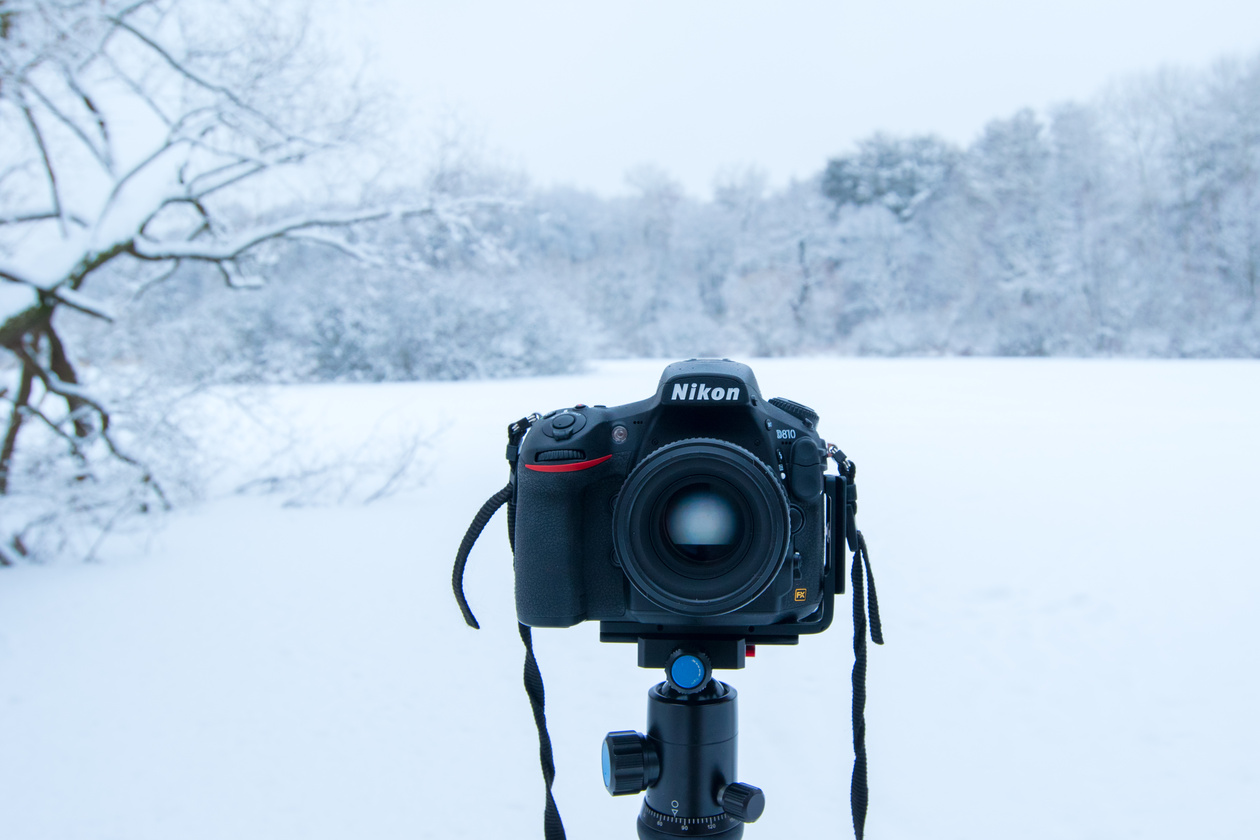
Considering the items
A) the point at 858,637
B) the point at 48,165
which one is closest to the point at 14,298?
the point at 48,165

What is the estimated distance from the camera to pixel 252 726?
64.3 inches

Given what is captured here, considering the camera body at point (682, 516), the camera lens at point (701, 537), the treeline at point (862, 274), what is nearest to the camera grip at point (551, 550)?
the camera body at point (682, 516)

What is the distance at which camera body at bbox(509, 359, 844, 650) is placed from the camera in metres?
0.77

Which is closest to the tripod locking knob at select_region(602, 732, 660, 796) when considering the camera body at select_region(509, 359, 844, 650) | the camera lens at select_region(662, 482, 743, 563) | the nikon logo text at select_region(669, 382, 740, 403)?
the camera body at select_region(509, 359, 844, 650)

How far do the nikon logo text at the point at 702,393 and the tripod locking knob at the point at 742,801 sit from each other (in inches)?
15.4

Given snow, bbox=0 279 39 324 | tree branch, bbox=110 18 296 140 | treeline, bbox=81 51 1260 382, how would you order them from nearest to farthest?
snow, bbox=0 279 39 324 < tree branch, bbox=110 18 296 140 < treeline, bbox=81 51 1260 382

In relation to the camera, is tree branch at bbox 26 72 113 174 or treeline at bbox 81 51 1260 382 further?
treeline at bbox 81 51 1260 382

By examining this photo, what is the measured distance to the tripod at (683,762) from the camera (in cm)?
84

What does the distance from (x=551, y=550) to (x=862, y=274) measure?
35.6ft

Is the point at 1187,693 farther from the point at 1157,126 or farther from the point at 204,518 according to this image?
the point at 1157,126

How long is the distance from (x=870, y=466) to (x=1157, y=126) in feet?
32.2

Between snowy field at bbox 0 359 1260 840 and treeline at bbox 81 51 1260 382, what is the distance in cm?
351

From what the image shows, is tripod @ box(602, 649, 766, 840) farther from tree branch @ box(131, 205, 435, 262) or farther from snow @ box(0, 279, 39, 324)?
tree branch @ box(131, 205, 435, 262)

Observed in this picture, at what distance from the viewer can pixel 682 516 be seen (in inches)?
31.9
